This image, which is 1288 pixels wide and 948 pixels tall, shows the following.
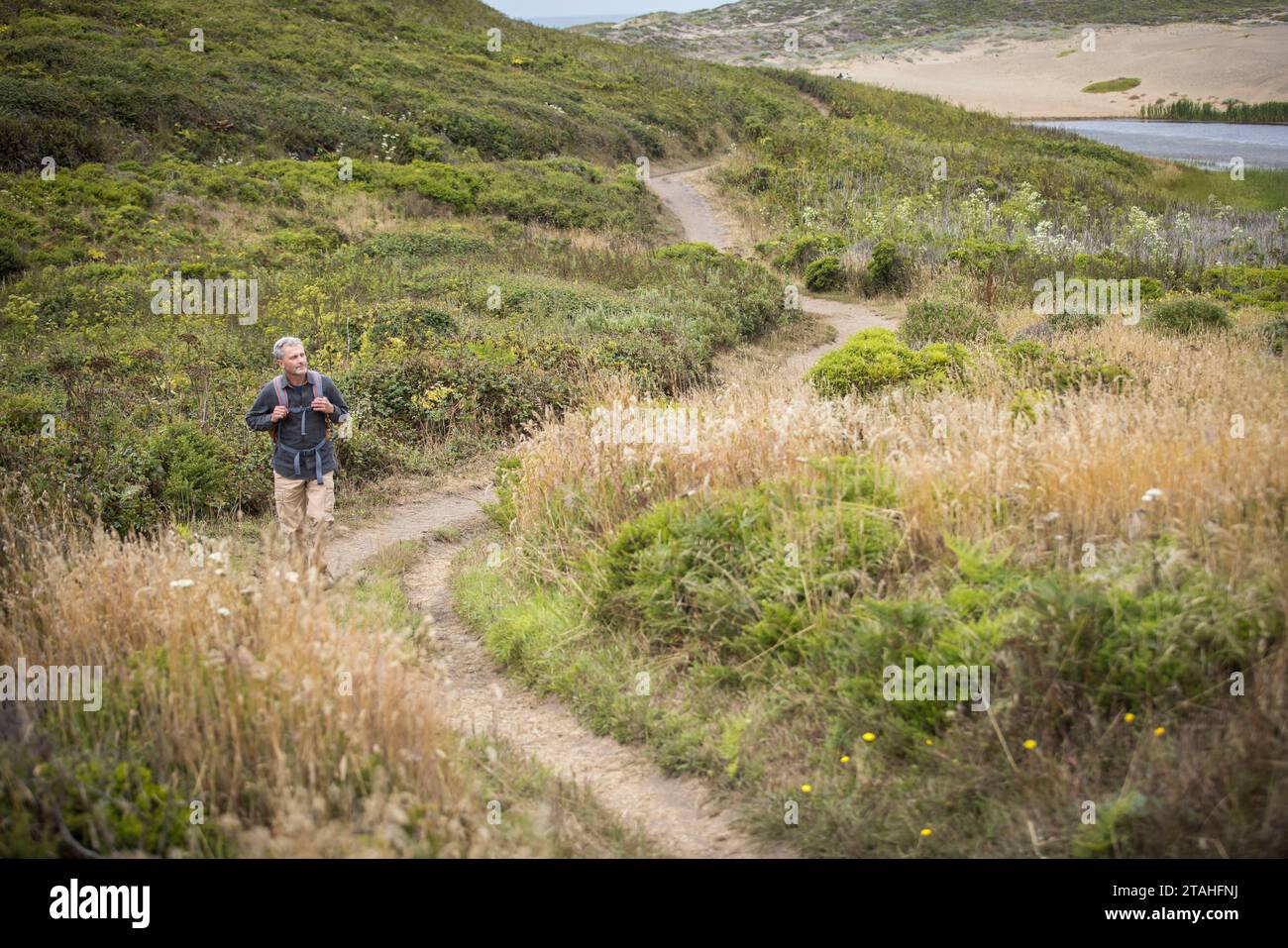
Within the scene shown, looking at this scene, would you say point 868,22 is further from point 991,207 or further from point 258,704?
point 258,704

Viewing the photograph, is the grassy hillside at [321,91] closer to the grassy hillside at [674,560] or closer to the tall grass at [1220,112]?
the grassy hillside at [674,560]

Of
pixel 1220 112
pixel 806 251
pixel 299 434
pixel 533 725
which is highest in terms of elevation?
pixel 1220 112

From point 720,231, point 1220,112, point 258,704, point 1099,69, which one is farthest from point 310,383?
point 1099,69

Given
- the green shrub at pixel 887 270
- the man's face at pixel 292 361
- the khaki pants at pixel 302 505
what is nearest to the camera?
the man's face at pixel 292 361

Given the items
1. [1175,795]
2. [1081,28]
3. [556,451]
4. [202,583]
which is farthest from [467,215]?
[1081,28]

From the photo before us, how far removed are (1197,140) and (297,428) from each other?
2018 inches

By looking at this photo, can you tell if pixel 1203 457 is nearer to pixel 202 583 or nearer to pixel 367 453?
pixel 202 583

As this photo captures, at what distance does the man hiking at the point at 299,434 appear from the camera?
757 cm

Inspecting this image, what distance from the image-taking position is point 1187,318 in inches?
453

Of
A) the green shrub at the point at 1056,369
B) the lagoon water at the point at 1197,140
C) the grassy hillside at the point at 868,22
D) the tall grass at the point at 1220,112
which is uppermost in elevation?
the grassy hillside at the point at 868,22

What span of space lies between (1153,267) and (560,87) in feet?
106

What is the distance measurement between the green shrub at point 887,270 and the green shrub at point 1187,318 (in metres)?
9.01

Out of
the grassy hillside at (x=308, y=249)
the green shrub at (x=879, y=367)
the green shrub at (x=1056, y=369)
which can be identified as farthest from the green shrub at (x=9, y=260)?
the green shrub at (x=1056, y=369)

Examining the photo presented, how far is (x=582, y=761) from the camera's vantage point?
534 cm
